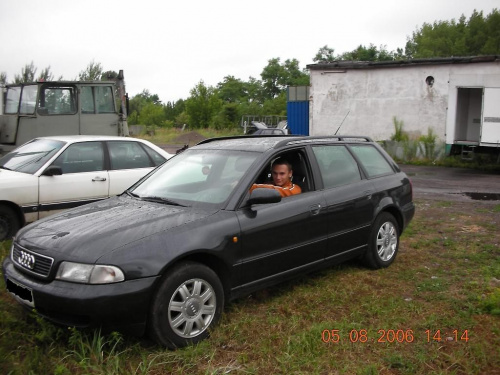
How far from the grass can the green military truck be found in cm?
617

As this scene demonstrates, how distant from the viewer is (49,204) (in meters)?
6.71

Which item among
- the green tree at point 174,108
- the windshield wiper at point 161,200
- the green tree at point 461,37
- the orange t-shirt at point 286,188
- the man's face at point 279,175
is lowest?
the windshield wiper at point 161,200

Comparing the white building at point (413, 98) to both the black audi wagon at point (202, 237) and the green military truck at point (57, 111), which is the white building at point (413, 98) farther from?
the black audi wagon at point (202, 237)

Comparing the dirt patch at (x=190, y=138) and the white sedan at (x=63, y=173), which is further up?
the white sedan at (x=63, y=173)

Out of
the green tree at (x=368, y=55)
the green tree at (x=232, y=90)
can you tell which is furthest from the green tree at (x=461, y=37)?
the green tree at (x=232, y=90)

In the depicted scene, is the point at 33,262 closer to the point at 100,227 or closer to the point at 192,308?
the point at 100,227

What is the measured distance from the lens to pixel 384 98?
67.3 feet

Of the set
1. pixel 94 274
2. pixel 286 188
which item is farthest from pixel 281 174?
pixel 94 274

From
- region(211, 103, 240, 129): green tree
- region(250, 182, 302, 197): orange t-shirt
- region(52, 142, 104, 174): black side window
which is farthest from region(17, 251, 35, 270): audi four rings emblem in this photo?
region(211, 103, 240, 129): green tree

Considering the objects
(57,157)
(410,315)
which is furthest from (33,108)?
(410,315)

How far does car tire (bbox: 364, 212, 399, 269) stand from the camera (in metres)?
5.53

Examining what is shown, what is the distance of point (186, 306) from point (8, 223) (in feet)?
12.9

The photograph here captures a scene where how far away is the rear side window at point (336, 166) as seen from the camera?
16.9 feet

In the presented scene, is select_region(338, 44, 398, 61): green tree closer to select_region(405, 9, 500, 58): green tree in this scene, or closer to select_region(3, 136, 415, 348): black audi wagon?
select_region(405, 9, 500, 58): green tree
